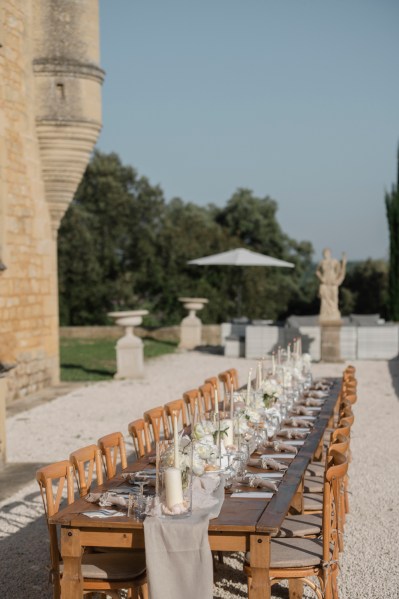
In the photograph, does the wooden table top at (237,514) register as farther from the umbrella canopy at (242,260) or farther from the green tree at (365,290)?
the green tree at (365,290)

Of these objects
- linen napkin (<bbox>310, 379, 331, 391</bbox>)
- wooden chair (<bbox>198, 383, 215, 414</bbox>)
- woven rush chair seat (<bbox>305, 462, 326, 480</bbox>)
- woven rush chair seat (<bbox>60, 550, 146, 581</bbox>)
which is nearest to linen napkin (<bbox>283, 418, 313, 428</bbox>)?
woven rush chair seat (<bbox>305, 462, 326, 480</bbox>)

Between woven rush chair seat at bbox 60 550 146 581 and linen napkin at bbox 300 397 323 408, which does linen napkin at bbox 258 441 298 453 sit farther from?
linen napkin at bbox 300 397 323 408

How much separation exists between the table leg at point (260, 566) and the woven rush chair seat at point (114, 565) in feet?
2.03

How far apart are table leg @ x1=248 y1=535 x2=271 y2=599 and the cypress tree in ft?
76.6

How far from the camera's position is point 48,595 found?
509 centimetres

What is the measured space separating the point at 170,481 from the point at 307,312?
92.6 ft

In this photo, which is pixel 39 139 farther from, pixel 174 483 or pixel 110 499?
pixel 174 483

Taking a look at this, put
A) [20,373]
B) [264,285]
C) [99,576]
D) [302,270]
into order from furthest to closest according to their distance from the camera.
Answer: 1. [302,270]
2. [264,285]
3. [20,373]
4. [99,576]

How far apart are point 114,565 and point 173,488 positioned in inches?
23.4

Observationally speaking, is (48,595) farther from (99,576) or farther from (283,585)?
(283,585)

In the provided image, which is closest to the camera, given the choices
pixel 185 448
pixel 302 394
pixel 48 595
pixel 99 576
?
pixel 99 576

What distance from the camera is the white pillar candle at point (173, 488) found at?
13.4 ft

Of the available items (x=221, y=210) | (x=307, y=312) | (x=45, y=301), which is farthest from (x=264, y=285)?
→ (x=45, y=301)

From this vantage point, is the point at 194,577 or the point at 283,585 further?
the point at 283,585
